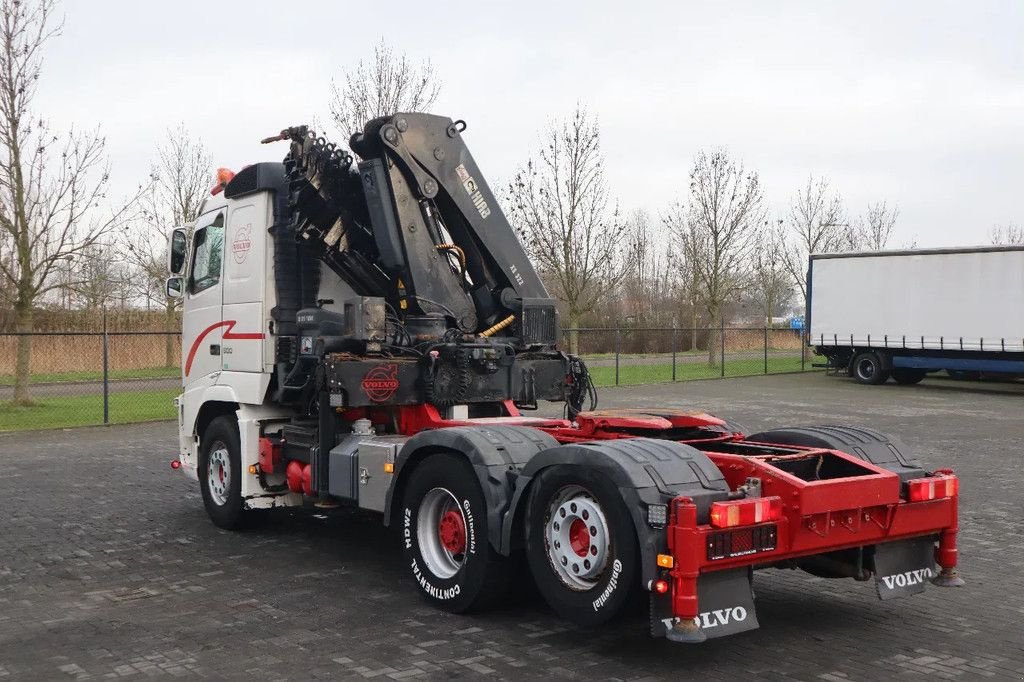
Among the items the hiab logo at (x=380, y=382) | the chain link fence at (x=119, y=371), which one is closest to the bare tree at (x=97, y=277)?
the chain link fence at (x=119, y=371)

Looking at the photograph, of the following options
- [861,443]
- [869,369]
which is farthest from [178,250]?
[869,369]

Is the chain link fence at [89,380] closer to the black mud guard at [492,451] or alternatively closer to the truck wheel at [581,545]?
the black mud guard at [492,451]

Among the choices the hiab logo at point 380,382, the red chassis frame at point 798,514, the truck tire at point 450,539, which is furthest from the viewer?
the hiab logo at point 380,382

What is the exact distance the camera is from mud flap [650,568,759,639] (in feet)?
16.4

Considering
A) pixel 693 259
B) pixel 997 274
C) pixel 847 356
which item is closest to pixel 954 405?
pixel 997 274

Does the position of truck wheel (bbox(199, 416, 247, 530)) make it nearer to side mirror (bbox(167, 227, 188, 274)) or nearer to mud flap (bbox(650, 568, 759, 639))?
side mirror (bbox(167, 227, 188, 274))

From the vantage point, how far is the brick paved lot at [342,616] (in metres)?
5.42

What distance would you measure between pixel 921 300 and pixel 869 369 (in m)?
2.71

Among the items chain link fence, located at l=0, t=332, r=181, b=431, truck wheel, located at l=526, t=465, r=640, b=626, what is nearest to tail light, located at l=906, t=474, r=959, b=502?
truck wheel, located at l=526, t=465, r=640, b=626

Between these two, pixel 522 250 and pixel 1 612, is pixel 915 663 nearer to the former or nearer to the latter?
pixel 522 250

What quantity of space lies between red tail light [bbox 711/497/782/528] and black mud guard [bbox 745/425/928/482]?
126 cm

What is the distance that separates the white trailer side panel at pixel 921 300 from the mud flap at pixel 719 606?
2474 cm

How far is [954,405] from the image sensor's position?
2378 cm

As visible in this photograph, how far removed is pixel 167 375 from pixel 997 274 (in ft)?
72.2
